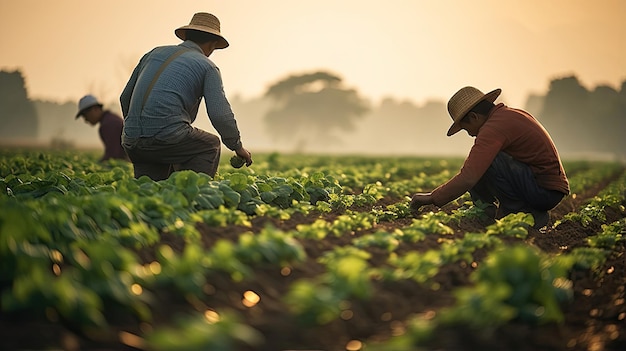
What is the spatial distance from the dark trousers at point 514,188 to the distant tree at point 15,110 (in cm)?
6999

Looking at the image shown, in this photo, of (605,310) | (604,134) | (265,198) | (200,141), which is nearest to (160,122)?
(200,141)

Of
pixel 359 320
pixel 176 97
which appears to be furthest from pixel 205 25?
pixel 359 320

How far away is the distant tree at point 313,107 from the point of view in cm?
8906

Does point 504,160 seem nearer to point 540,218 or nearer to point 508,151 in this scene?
point 508,151

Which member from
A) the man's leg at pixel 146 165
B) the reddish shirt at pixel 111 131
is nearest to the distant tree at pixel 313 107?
the reddish shirt at pixel 111 131

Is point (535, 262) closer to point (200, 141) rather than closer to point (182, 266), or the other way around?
point (182, 266)

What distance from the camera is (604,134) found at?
90.0 metres

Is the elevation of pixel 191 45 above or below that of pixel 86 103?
above

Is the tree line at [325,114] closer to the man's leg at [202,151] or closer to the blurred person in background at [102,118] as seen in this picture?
the blurred person in background at [102,118]

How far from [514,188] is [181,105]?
3274 millimetres

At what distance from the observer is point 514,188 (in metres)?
6.43

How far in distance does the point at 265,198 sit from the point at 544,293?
130 inches

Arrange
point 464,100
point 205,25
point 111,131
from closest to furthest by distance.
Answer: point 464,100 → point 205,25 → point 111,131

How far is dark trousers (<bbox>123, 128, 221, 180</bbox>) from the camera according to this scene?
22.4 ft
